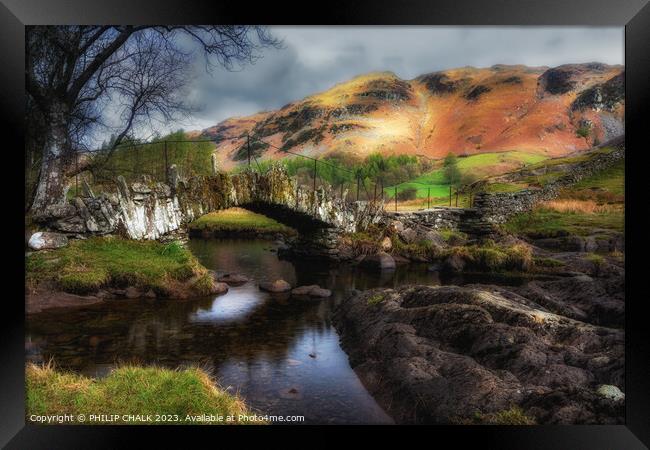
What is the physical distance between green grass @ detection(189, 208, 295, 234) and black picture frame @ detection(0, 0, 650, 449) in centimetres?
764

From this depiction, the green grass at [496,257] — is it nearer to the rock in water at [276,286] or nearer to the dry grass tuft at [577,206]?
the dry grass tuft at [577,206]

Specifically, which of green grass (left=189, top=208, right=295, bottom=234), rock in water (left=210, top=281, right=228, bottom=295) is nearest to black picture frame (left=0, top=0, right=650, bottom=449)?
rock in water (left=210, top=281, right=228, bottom=295)

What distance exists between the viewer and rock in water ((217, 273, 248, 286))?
36.4 ft

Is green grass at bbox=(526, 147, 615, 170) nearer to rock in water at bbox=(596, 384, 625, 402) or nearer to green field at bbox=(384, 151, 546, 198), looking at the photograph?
green field at bbox=(384, 151, 546, 198)

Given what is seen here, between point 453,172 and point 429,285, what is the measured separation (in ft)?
6.92

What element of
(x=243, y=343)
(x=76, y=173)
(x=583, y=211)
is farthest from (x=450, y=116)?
(x=76, y=173)

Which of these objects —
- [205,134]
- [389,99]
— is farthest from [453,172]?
[205,134]

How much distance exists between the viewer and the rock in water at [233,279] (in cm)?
1109

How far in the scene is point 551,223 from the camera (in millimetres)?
8141

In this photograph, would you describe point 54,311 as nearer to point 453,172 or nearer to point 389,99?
point 389,99

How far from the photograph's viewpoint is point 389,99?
26.7 feet

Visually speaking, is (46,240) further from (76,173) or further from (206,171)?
(206,171)

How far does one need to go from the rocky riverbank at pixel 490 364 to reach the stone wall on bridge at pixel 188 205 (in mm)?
4345


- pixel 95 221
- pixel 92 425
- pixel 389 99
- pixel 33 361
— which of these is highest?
pixel 389 99
